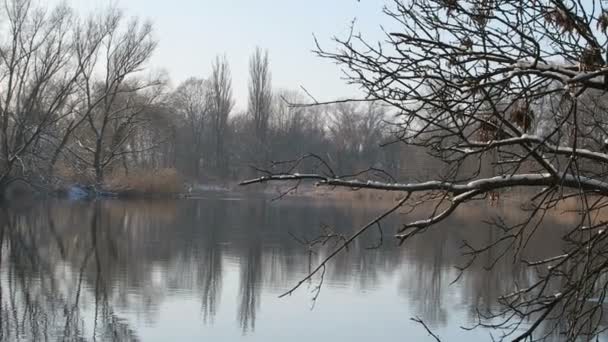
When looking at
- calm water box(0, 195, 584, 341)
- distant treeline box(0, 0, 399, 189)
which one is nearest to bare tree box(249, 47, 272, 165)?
distant treeline box(0, 0, 399, 189)

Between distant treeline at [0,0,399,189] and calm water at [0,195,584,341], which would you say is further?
distant treeline at [0,0,399,189]

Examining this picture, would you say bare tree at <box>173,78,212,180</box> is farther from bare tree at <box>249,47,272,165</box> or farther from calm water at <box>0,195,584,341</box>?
calm water at <box>0,195,584,341</box>

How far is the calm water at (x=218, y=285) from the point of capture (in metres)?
9.23

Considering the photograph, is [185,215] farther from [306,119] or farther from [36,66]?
[306,119]

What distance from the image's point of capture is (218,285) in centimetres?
1241

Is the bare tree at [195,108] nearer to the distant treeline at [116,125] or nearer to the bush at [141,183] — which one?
the distant treeline at [116,125]

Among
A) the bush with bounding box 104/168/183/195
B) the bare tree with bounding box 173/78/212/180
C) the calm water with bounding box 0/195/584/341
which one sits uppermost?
the bare tree with bounding box 173/78/212/180

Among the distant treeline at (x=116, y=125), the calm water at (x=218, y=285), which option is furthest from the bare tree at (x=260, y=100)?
the calm water at (x=218, y=285)

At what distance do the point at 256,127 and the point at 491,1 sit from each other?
52.6 m

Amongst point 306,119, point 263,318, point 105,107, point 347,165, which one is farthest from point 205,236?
point 306,119

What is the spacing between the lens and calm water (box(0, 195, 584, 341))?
923 cm

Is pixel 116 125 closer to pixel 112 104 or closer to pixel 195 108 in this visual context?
pixel 112 104

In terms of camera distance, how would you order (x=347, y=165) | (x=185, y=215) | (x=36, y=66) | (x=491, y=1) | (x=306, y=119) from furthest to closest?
(x=306, y=119), (x=347, y=165), (x=36, y=66), (x=185, y=215), (x=491, y=1)

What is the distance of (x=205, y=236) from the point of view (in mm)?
19422
